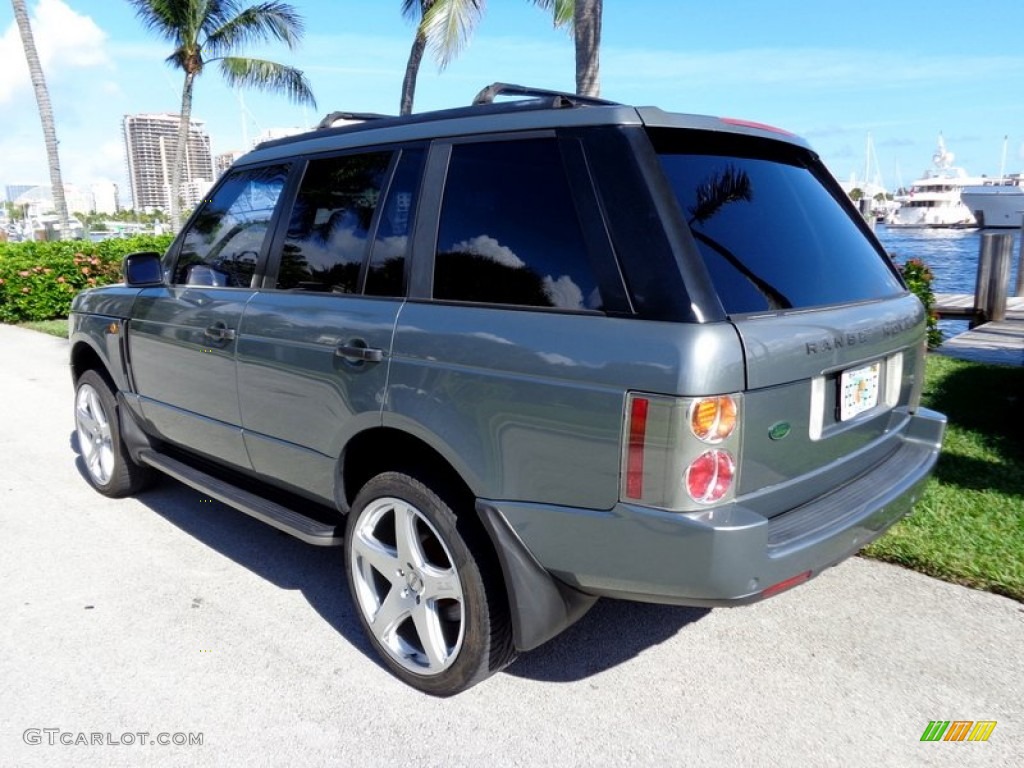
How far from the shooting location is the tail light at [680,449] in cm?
214

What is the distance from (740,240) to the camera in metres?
2.50

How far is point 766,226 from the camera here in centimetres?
265

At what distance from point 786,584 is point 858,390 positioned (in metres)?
0.77

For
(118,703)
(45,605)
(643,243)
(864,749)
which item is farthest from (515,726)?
(45,605)

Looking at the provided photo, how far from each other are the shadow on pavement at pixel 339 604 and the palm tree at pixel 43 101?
1554 cm

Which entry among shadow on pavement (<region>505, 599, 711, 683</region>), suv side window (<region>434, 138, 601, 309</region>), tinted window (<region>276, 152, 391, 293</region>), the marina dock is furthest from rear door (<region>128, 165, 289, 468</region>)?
the marina dock

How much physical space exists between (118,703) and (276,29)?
22301 mm

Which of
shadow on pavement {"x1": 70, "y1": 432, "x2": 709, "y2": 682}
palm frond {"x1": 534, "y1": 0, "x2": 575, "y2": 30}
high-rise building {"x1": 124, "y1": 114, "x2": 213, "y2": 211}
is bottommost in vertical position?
shadow on pavement {"x1": 70, "y1": 432, "x2": 709, "y2": 682}

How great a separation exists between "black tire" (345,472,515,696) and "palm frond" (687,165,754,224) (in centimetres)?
124

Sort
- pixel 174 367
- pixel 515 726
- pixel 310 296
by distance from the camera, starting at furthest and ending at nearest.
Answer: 1. pixel 174 367
2. pixel 310 296
3. pixel 515 726

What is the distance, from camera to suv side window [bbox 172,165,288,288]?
3.70 meters

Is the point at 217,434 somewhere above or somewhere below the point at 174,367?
below

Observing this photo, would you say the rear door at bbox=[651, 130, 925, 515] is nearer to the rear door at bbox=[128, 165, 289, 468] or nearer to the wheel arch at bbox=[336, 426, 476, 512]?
the wheel arch at bbox=[336, 426, 476, 512]

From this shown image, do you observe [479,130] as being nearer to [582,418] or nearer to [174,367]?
[582,418]
